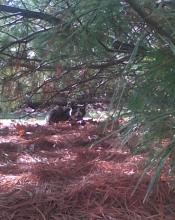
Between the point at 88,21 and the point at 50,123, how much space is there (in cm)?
368

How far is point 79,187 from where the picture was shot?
242 centimetres

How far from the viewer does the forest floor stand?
87.3 inches

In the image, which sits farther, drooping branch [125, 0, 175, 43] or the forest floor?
the forest floor

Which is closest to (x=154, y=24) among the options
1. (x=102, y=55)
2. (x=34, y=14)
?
(x=102, y=55)

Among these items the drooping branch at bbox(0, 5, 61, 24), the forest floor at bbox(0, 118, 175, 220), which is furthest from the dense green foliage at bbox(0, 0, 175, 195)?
the forest floor at bbox(0, 118, 175, 220)

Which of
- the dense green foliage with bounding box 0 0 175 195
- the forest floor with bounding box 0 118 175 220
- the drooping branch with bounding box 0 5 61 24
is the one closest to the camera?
the dense green foliage with bounding box 0 0 175 195

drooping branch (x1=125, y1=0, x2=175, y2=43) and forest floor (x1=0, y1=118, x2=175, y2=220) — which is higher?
drooping branch (x1=125, y1=0, x2=175, y2=43)

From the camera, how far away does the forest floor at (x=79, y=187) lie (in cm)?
222

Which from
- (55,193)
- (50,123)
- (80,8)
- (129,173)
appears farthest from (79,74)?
(50,123)

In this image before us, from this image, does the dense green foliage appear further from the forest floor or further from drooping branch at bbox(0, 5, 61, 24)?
the forest floor

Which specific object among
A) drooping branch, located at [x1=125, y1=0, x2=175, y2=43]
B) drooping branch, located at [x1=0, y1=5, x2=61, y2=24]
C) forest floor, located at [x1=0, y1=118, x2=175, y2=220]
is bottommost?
forest floor, located at [x1=0, y1=118, x2=175, y2=220]

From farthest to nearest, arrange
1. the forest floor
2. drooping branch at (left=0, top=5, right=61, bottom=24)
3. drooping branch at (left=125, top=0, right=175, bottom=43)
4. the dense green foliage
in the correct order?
drooping branch at (left=0, top=5, right=61, bottom=24) < the forest floor < the dense green foliage < drooping branch at (left=125, top=0, right=175, bottom=43)

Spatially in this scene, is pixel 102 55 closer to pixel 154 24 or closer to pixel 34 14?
pixel 34 14

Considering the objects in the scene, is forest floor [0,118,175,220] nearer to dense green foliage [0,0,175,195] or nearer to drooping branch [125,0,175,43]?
dense green foliage [0,0,175,195]
